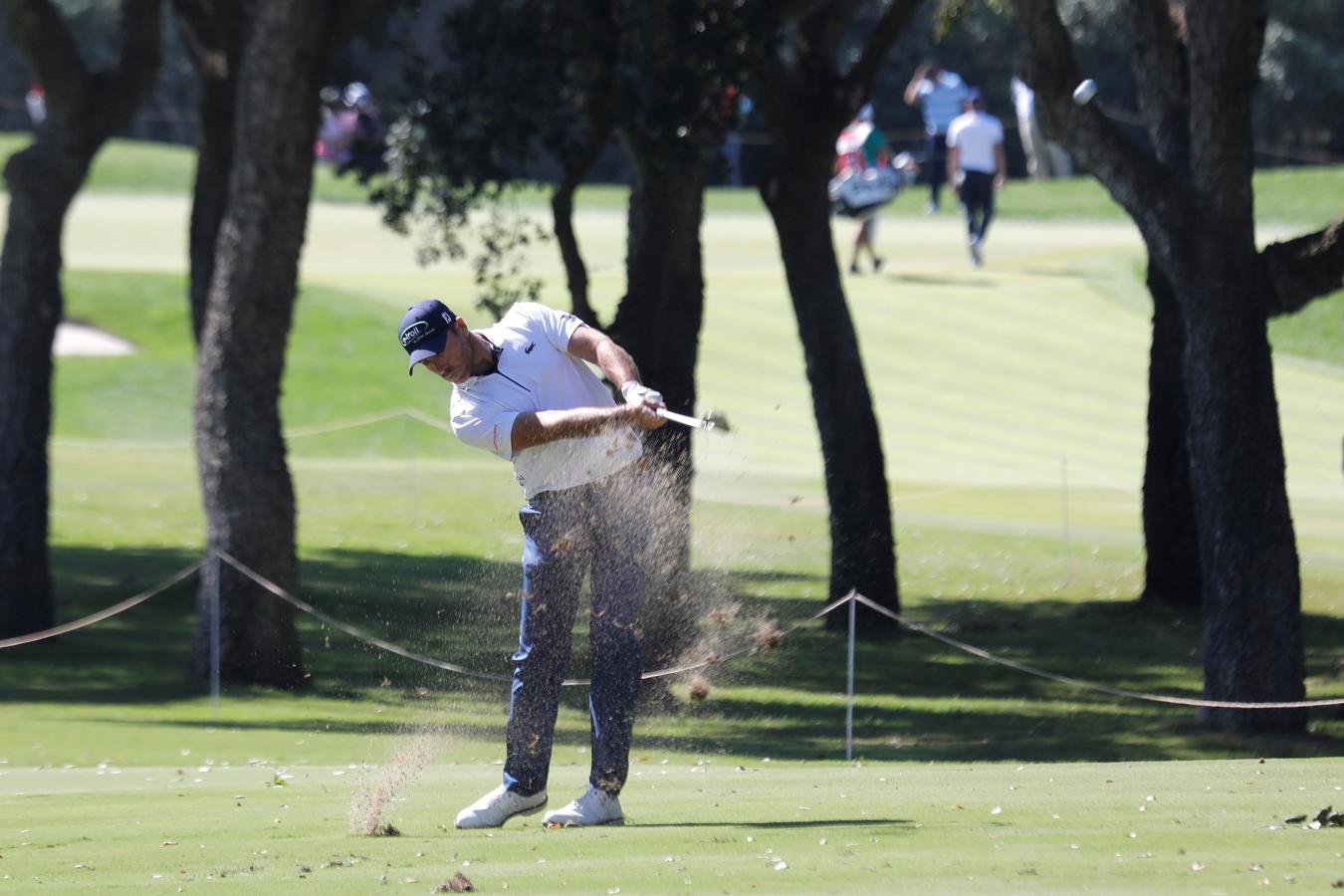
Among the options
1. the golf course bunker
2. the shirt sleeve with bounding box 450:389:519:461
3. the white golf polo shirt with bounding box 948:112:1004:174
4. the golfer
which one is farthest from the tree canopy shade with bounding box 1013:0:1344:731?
the golf course bunker

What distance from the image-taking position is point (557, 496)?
7387mm

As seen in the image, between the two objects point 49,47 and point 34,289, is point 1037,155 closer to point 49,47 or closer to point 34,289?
point 49,47

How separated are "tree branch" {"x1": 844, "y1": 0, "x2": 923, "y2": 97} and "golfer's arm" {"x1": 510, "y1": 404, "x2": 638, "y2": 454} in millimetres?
10540

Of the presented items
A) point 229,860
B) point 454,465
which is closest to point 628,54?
point 229,860

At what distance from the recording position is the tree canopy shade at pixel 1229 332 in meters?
11.8

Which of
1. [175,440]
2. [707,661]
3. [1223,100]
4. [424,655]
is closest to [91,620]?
[424,655]

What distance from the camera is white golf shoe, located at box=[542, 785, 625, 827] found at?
24.9 ft

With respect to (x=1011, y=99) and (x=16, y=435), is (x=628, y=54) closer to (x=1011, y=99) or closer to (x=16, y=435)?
(x=16, y=435)

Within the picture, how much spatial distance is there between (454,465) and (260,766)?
17.6 m

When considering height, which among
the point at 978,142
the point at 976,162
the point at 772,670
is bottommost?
the point at 772,670

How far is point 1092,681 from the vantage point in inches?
575

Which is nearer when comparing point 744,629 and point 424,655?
point 744,629

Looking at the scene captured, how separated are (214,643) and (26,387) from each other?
4.15 m

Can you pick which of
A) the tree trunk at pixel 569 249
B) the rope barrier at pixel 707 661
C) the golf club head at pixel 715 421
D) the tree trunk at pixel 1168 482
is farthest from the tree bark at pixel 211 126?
the golf club head at pixel 715 421
